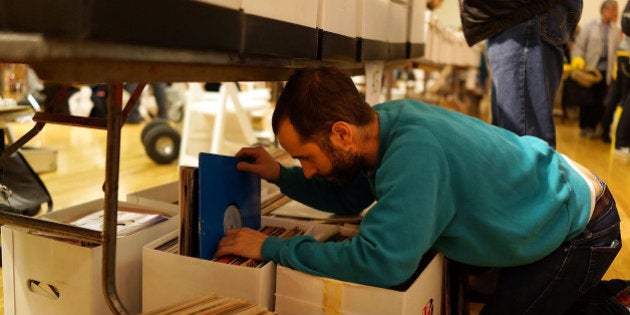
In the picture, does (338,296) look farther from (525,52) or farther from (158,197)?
(525,52)

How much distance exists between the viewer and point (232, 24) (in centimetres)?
80

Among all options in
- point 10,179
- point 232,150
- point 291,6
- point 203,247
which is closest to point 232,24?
point 291,6

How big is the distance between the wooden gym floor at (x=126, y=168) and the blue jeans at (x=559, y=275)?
1.11 ft

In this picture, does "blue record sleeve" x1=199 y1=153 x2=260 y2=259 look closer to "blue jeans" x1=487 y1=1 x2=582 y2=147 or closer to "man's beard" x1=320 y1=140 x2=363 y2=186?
"man's beard" x1=320 y1=140 x2=363 y2=186

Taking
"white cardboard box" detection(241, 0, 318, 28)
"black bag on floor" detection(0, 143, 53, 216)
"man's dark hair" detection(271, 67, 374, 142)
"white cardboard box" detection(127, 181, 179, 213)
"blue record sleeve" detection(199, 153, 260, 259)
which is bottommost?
"black bag on floor" detection(0, 143, 53, 216)

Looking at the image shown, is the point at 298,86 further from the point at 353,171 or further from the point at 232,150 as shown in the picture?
the point at 232,150

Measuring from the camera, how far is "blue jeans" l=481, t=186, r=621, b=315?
1181 millimetres

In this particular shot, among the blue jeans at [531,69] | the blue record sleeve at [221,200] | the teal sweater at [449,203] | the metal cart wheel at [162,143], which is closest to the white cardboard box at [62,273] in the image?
the blue record sleeve at [221,200]

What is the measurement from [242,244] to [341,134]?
0.85 feet

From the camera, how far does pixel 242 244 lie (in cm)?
104

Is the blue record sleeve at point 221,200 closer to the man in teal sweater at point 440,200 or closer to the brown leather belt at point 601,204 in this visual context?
the man in teal sweater at point 440,200

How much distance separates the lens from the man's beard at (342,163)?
1.03 meters

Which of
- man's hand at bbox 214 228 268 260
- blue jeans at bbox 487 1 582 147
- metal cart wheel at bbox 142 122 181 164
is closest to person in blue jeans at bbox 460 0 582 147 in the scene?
blue jeans at bbox 487 1 582 147

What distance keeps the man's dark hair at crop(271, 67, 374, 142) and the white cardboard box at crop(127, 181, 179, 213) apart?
0.46m
